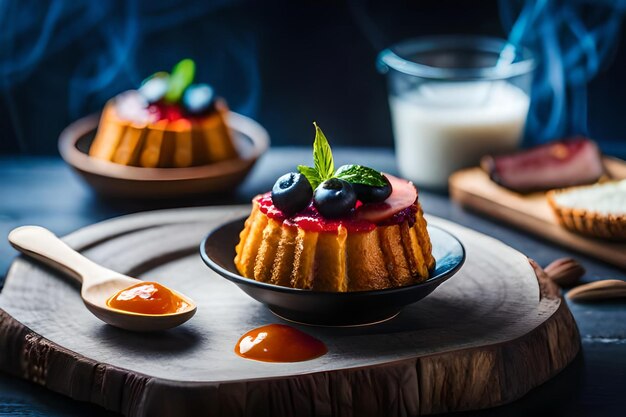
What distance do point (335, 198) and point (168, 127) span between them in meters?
1.35

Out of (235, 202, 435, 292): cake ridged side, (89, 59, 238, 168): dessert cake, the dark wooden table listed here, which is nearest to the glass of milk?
the dark wooden table

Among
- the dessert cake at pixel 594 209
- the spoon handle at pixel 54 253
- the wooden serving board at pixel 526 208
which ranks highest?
the spoon handle at pixel 54 253

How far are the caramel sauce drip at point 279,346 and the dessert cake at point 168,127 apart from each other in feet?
4.36

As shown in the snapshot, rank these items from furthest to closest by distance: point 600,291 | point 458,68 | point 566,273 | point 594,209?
point 458,68
point 594,209
point 566,273
point 600,291

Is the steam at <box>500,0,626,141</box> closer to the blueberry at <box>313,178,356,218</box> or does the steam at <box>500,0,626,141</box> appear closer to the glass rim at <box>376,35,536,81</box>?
the glass rim at <box>376,35,536,81</box>

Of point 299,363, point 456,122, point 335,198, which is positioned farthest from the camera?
point 456,122

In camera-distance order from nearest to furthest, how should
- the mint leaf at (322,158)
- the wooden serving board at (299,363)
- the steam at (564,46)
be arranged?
the wooden serving board at (299,363) < the mint leaf at (322,158) < the steam at (564,46)

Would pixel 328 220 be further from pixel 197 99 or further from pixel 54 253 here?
pixel 197 99

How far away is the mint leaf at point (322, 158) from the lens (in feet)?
7.25

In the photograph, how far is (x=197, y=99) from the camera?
3.35 m

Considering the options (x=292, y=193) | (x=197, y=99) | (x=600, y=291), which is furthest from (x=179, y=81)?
(x=600, y=291)

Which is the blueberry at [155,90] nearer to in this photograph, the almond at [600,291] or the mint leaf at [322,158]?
the mint leaf at [322,158]

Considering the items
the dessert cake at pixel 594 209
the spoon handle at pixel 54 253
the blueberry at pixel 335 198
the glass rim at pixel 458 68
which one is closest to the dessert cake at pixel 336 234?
the blueberry at pixel 335 198

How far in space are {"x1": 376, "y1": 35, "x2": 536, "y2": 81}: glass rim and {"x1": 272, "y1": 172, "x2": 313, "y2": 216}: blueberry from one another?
1.31 meters
